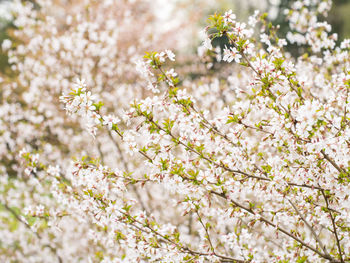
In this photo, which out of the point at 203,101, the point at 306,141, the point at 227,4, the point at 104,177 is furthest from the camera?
the point at 227,4

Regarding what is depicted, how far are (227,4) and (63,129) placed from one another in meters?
19.2

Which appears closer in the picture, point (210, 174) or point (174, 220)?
point (210, 174)

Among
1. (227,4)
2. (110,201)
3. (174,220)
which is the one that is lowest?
(110,201)

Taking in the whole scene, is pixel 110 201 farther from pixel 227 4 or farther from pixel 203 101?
pixel 227 4

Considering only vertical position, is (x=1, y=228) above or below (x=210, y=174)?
above

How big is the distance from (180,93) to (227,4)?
75.6ft

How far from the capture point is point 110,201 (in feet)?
8.35

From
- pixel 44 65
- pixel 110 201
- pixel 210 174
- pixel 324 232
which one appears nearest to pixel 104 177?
pixel 110 201

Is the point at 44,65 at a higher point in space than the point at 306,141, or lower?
higher

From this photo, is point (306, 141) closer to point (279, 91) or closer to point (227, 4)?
point (279, 91)

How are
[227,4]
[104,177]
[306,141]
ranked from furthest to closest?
[227,4] < [104,177] < [306,141]

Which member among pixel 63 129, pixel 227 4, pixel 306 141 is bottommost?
pixel 306 141

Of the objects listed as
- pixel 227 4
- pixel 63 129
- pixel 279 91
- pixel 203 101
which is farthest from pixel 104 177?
pixel 227 4

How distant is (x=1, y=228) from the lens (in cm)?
752
